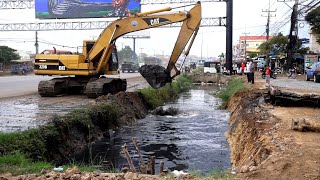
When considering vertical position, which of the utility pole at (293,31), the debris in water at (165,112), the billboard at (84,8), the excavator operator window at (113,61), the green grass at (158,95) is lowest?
the debris in water at (165,112)

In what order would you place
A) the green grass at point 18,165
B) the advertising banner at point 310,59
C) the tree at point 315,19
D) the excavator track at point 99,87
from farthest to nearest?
the tree at point 315,19
the advertising banner at point 310,59
the excavator track at point 99,87
the green grass at point 18,165

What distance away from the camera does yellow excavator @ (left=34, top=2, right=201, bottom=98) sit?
2031 cm

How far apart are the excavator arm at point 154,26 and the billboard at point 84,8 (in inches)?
829

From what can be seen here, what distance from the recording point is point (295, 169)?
7625mm

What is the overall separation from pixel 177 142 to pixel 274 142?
5908 mm

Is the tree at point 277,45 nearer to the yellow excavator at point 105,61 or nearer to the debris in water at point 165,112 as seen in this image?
the debris in water at point 165,112

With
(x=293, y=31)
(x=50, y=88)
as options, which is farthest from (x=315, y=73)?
(x=50, y=88)

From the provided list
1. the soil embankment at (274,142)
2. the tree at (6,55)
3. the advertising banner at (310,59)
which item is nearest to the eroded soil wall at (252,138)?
the soil embankment at (274,142)

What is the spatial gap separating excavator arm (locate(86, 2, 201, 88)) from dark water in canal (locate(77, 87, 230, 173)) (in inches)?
92.3

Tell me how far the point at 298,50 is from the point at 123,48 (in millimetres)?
99965

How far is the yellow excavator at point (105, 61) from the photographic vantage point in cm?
2031

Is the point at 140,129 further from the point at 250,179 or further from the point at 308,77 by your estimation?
the point at 308,77

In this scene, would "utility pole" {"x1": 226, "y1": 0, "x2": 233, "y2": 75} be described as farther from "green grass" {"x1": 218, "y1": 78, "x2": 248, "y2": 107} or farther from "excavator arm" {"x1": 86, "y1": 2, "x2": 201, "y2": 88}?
"excavator arm" {"x1": 86, "y1": 2, "x2": 201, "y2": 88}

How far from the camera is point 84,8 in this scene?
4397cm
